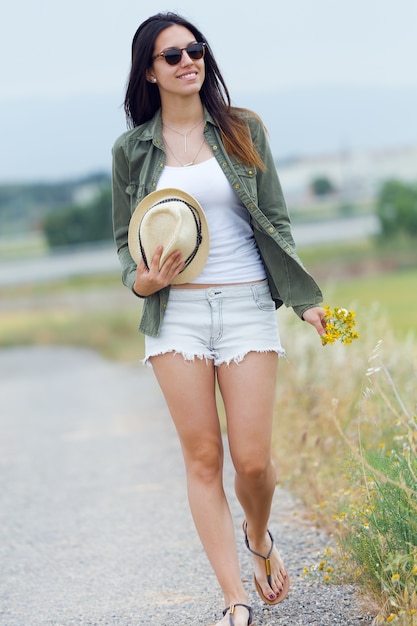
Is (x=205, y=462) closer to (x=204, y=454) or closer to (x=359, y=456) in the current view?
(x=204, y=454)

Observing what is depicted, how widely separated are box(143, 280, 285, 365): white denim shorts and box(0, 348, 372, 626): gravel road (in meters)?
1.00

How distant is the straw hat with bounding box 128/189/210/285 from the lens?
409 cm

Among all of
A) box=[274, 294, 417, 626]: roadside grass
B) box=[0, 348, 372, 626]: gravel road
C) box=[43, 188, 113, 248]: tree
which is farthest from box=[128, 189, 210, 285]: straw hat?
box=[43, 188, 113, 248]: tree

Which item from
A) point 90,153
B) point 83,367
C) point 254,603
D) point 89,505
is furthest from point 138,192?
point 90,153

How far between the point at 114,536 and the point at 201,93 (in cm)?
295

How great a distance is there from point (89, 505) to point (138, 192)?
143 inches

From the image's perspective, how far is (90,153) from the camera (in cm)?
6950

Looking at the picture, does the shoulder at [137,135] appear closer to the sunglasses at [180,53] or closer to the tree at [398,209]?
the sunglasses at [180,53]

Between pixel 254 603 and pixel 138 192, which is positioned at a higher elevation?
pixel 138 192

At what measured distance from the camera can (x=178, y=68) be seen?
4.28 meters

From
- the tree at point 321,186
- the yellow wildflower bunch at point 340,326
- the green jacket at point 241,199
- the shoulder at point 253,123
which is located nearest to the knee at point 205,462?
the green jacket at point 241,199

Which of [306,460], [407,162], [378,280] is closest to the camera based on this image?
[306,460]

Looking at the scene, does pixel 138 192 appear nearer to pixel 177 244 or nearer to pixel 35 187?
pixel 177 244

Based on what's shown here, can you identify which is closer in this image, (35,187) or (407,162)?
(35,187)
